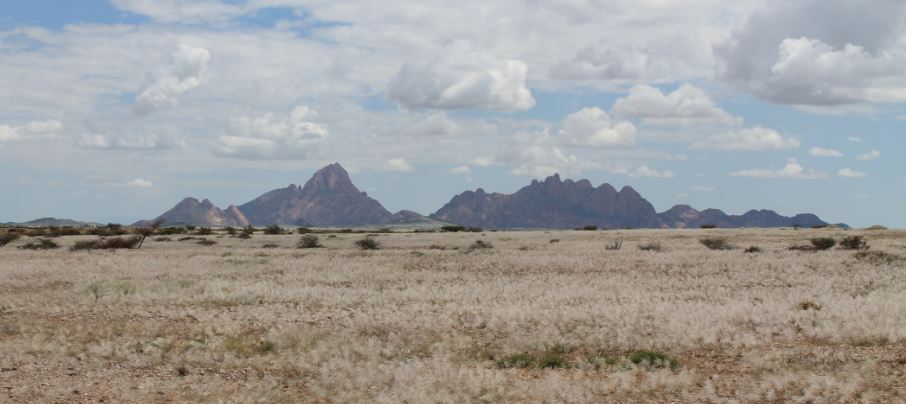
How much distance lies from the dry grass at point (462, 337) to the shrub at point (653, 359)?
43 millimetres

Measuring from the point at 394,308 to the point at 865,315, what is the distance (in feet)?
41.3

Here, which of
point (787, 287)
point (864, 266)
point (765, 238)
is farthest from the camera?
point (765, 238)

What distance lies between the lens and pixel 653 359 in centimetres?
1504

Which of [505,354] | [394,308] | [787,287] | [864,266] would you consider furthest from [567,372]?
[864,266]

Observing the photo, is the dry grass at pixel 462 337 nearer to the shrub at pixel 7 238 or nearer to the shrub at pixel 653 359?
the shrub at pixel 653 359

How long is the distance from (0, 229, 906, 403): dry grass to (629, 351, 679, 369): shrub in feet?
0.14

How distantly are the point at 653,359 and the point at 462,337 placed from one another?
486cm

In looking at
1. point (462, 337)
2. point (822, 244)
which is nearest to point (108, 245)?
point (462, 337)

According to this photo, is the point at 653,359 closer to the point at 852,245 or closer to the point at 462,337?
the point at 462,337

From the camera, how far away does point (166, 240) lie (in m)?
72.0

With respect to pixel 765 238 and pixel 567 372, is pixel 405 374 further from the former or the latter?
pixel 765 238

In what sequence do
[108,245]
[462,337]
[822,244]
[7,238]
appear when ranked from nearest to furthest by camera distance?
[462,337], [822,244], [108,245], [7,238]

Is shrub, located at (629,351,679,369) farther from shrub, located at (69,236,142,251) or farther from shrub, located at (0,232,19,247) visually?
shrub, located at (0,232,19,247)

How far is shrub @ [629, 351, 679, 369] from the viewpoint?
48.4ft
